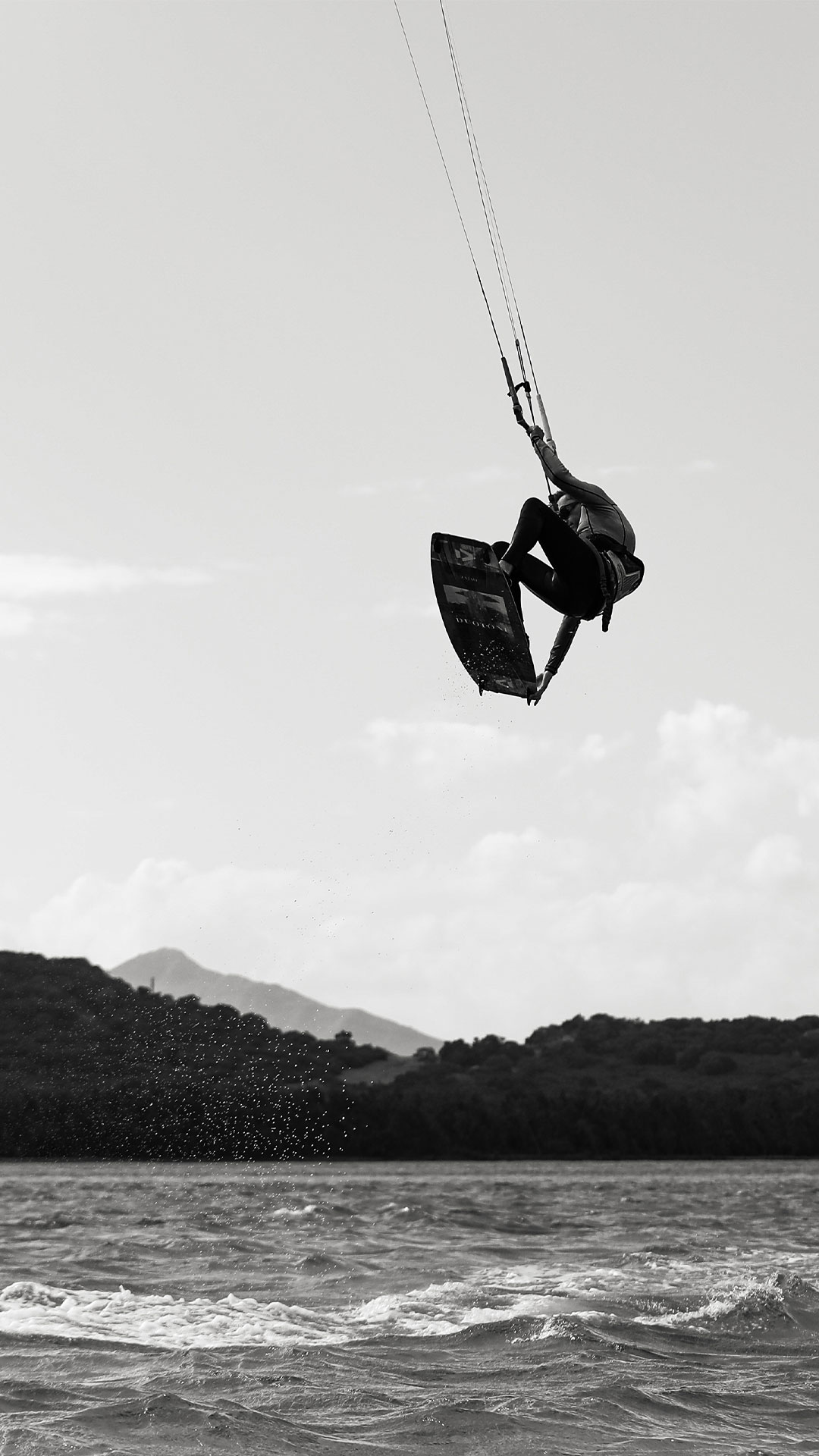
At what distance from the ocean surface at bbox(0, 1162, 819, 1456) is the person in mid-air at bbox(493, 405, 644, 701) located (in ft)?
28.2

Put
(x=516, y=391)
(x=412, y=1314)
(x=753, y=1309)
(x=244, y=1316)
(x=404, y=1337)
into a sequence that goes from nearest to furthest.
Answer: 1. (x=516, y=391)
2. (x=404, y=1337)
3. (x=244, y=1316)
4. (x=412, y=1314)
5. (x=753, y=1309)

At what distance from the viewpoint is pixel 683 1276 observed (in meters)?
30.2

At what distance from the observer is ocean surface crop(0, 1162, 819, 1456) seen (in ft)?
51.1

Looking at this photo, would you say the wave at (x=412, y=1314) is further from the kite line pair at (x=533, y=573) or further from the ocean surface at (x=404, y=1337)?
the kite line pair at (x=533, y=573)

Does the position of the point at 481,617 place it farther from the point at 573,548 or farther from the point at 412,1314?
the point at 412,1314

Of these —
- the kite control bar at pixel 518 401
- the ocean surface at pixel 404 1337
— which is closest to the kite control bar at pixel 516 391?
the kite control bar at pixel 518 401

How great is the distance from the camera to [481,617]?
13.8 metres

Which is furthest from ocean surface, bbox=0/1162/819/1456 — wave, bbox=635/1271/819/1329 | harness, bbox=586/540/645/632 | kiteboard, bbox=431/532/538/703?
harness, bbox=586/540/645/632

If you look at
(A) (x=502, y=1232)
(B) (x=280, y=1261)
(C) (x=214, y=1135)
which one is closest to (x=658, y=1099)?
(C) (x=214, y=1135)

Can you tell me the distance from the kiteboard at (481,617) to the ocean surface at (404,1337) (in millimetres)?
7900

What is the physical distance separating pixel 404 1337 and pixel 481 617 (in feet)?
41.2

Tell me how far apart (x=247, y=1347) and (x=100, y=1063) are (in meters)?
106

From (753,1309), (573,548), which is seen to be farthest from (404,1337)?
(573,548)

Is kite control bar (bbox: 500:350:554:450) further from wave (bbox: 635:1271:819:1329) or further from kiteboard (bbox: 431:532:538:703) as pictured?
wave (bbox: 635:1271:819:1329)
